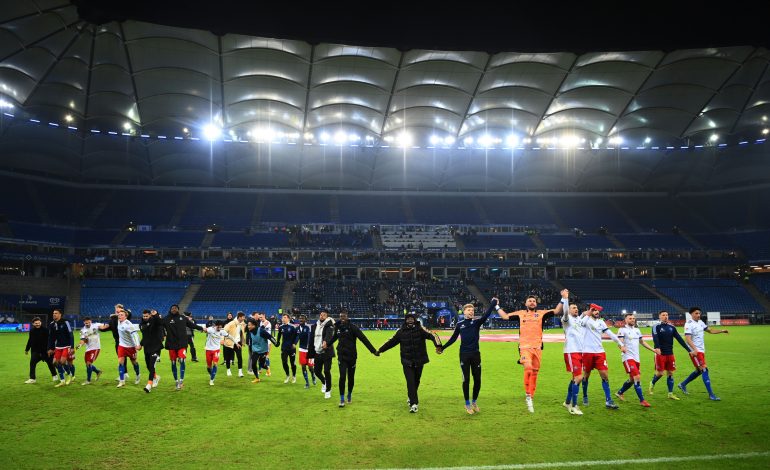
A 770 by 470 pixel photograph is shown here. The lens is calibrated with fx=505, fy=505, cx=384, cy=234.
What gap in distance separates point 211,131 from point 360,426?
54.3 meters

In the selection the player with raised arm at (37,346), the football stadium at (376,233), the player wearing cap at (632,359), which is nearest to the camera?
the football stadium at (376,233)

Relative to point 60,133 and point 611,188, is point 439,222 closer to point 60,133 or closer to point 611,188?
point 611,188

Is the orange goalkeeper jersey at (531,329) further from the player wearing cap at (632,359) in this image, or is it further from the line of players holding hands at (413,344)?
the player wearing cap at (632,359)

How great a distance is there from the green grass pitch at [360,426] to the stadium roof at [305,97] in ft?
117

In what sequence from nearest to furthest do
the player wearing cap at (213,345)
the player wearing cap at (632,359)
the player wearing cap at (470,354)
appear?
the player wearing cap at (470,354) → the player wearing cap at (632,359) → the player wearing cap at (213,345)

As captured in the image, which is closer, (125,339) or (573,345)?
(573,345)

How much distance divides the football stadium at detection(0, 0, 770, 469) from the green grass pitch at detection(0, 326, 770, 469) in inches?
3.6

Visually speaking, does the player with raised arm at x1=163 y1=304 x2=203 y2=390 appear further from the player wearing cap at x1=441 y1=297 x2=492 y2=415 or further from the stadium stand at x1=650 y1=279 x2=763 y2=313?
the stadium stand at x1=650 y1=279 x2=763 y2=313

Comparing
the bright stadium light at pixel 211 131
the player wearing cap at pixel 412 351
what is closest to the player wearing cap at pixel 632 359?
the player wearing cap at pixel 412 351

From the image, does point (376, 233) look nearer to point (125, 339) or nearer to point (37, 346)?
point (37, 346)

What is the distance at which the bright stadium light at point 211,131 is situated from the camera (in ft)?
188

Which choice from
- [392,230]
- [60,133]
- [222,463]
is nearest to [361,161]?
[392,230]

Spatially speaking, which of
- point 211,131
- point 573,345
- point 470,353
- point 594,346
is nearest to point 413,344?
point 470,353

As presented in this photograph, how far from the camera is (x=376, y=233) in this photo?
219ft
